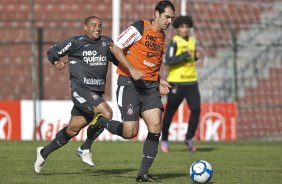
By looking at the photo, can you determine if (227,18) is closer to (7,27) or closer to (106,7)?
(106,7)

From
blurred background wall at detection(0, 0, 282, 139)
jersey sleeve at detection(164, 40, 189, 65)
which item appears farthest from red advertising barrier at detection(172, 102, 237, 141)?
jersey sleeve at detection(164, 40, 189, 65)

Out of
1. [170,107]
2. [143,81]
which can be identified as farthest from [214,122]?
[143,81]

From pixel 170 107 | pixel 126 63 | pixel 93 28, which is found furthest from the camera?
pixel 170 107

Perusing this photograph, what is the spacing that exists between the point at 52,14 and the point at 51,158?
8603mm

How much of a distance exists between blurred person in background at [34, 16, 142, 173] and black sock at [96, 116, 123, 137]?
516 millimetres

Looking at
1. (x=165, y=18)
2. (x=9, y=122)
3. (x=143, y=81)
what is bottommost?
(x=9, y=122)

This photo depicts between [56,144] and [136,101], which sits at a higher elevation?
[136,101]

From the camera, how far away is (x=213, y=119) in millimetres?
19031

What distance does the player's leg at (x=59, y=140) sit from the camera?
35.2 ft

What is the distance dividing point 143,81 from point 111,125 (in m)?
0.66

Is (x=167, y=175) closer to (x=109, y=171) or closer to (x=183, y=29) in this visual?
(x=109, y=171)

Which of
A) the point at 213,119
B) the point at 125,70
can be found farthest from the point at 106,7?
the point at 125,70

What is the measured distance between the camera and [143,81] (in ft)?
33.4

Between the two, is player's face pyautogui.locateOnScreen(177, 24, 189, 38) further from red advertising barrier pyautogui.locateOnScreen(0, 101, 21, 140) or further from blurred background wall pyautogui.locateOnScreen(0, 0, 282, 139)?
red advertising barrier pyautogui.locateOnScreen(0, 101, 21, 140)
